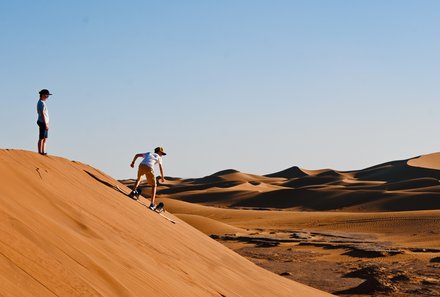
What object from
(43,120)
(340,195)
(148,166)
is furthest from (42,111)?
(340,195)

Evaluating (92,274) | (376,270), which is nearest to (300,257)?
(376,270)

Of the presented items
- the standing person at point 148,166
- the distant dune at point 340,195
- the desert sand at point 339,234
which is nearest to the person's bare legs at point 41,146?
the standing person at point 148,166

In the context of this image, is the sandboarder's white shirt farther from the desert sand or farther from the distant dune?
the distant dune

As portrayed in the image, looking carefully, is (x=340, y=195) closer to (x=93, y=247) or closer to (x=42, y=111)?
(x=42, y=111)

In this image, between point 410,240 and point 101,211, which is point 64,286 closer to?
point 101,211

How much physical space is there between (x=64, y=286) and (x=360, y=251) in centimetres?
1866

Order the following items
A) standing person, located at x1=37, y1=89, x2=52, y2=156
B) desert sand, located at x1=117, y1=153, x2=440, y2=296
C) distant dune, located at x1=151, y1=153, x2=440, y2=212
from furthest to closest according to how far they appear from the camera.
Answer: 1. distant dune, located at x1=151, y1=153, x2=440, y2=212
2. desert sand, located at x1=117, y1=153, x2=440, y2=296
3. standing person, located at x1=37, y1=89, x2=52, y2=156

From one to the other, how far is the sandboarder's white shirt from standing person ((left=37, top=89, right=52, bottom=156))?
1813 millimetres

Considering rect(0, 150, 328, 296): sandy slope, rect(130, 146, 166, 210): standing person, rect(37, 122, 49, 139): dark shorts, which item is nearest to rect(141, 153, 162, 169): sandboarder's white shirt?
rect(130, 146, 166, 210): standing person

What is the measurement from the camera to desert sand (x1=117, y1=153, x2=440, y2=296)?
15.9 meters

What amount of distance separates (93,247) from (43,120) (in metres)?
4.36

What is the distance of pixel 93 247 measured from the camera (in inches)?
247

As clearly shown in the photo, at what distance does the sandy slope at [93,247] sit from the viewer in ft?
16.6

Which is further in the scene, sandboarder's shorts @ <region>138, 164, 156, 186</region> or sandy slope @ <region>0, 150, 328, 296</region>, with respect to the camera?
sandboarder's shorts @ <region>138, 164, 156, 186</region>
